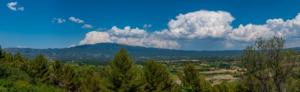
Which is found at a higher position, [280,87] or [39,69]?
[280,87]

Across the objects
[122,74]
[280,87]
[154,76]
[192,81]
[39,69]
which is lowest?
[192,81]

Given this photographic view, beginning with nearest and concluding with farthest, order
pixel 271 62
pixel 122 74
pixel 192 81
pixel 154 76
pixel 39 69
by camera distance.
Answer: pixel 271 62 → pixel 122 74 → pixel 154 76 → pixel 192 81 → pixel 39 69

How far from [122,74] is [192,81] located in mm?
12945

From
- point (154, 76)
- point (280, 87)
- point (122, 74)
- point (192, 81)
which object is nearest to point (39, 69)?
point (154, 76)

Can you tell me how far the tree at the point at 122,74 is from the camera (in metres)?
57.0

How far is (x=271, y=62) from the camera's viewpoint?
39188 millimetres

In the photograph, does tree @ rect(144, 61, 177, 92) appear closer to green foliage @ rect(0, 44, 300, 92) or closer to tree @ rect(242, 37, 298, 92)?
green foliage @ rect(0, 44, 300, 92)

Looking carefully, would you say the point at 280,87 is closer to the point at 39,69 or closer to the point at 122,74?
the point at 122,74

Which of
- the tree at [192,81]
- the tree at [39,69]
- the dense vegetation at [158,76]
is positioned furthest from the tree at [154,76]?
the tree at [39,69]

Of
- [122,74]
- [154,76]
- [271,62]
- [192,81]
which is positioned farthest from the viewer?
[192,81]

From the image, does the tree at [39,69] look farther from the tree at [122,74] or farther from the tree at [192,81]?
the tree at [192,81]

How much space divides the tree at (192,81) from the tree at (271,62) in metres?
23.4

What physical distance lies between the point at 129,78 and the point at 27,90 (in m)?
13.4

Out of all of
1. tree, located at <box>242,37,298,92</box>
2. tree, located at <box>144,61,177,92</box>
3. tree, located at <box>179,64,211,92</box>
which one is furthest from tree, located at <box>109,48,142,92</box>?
tree, located at <box>242,37,298,92</box>
